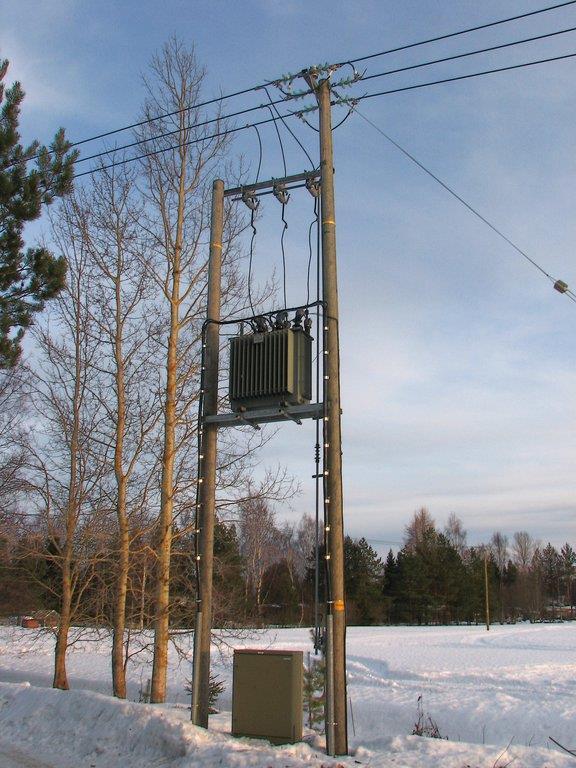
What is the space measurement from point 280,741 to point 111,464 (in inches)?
390

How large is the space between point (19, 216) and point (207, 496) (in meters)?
5.12

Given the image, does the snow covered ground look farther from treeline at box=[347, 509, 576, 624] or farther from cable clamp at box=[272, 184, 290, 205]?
treeline at box=[347, 509, 576, 624]

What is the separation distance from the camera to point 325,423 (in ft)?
24.3

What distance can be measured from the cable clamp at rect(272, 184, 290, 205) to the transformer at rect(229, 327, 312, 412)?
204 centimetres

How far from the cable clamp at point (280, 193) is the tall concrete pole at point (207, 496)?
770mm

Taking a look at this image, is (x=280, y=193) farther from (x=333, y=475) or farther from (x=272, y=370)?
(x=333, y=475)

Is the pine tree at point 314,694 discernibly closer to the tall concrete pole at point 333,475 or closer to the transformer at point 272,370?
the tall concrete pole at point 333,475

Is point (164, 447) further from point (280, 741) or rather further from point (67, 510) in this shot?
point (280, 741)

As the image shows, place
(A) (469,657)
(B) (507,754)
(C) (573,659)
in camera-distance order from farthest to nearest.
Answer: (A) (469,657), (C) (573,659), (B) (507,754)

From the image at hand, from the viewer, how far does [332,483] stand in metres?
7.24

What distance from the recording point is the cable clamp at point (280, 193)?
8.97 meters

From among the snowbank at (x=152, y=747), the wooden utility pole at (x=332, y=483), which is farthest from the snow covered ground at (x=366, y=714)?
the wooden utility pole at (x=332, y=483)

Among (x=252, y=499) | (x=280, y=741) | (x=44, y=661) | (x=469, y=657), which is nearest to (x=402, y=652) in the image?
(x=469, y=657)

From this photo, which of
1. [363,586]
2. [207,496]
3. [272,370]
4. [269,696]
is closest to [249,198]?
[272,370]
